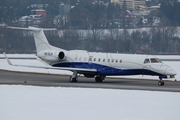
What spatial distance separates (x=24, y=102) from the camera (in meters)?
25.8

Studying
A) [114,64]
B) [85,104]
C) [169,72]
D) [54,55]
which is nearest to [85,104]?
[85,104]

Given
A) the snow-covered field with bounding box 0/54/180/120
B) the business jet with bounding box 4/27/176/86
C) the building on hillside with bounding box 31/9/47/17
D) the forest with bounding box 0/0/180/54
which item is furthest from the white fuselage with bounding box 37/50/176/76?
the building on hillside with bounding box 31/9/47/17

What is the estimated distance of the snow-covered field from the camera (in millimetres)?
22438

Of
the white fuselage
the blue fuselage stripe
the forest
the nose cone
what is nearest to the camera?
the nose cone

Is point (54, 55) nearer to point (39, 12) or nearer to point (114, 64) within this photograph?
point (114, 64)

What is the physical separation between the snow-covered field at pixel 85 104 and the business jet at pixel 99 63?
191 inches

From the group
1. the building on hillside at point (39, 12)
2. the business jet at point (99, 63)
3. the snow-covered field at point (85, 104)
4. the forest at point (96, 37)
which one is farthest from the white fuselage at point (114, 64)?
the building on hillside at point (39, 12)

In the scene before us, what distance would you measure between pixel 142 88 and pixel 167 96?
165 inches

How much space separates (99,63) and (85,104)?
12.1 meters

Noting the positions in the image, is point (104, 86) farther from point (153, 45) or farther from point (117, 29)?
point (117, 29)

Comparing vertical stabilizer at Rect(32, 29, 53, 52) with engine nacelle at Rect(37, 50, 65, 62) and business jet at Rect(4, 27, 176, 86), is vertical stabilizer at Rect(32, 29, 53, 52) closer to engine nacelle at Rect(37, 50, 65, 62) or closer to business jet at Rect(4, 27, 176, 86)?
business jet at Rect(4, 27, 176, 86)

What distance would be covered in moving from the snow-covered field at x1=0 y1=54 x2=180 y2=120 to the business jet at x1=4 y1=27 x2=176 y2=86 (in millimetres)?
4857

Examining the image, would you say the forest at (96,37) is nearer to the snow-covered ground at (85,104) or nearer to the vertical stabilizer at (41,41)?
the vertical stabilizer at (41,41)

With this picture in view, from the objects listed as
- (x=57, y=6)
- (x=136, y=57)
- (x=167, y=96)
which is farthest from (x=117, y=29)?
(x=167, y=96)
